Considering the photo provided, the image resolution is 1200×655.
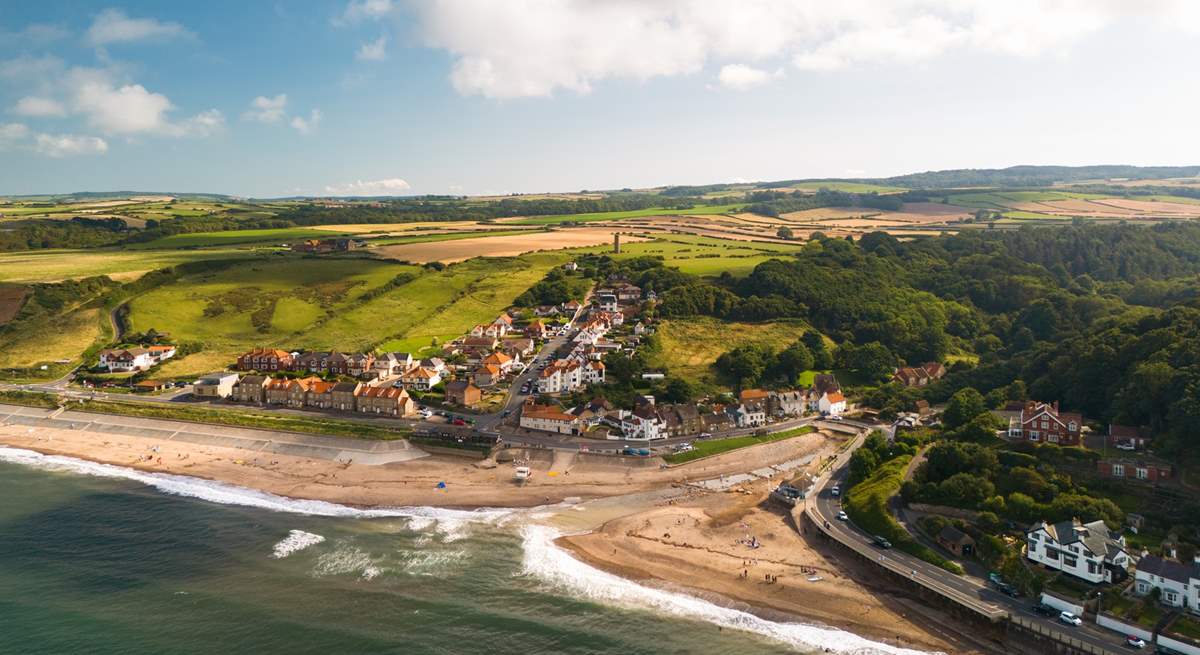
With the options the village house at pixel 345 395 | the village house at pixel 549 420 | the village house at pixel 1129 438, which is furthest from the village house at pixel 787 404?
the village house at pixel 345 395

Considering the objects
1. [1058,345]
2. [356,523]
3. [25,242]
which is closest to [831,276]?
[1058,345]

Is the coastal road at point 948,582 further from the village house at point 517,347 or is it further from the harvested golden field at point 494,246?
the harvested golden field at point 494,246

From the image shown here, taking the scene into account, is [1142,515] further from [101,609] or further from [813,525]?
[101,609]

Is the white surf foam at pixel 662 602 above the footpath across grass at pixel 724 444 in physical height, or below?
below

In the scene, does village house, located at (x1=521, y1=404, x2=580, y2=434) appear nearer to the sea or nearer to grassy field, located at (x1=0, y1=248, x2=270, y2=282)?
the sea

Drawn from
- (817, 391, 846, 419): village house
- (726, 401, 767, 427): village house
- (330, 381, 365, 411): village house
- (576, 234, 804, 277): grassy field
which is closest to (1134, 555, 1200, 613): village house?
(726, 401, 767, 427): village house

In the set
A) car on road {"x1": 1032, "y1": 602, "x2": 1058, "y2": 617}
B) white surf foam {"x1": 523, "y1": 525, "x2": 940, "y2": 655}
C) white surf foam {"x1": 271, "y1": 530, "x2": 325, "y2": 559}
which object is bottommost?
white surf foam {"x1": 523, "y1": 525, "x2": 940, "y2": 655}
